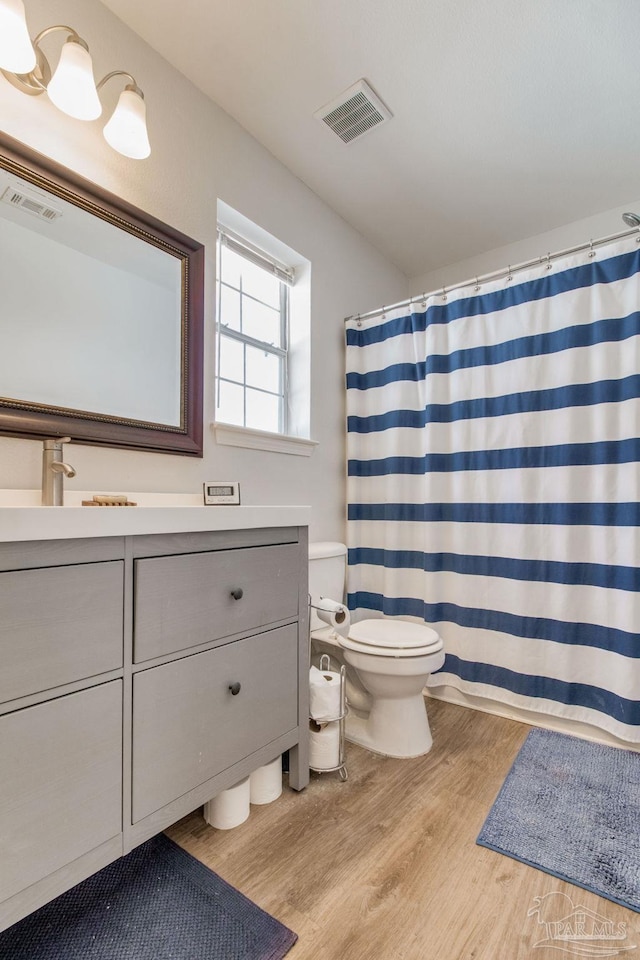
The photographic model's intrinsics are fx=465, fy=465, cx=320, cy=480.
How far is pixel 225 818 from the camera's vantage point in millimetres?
1263

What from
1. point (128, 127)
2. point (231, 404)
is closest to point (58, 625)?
point (231, 404)

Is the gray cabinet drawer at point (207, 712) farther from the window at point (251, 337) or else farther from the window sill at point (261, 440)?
the window at point (251, 337)

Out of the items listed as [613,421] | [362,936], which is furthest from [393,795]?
[613,421]

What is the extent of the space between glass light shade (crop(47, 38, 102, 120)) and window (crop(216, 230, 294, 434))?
68cm

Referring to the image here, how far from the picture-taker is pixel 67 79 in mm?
1188

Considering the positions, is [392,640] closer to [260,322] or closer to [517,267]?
[260,322]

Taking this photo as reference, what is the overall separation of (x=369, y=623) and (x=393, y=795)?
0.58m

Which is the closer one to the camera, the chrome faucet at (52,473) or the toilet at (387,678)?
the chrome faucet at (52,473)

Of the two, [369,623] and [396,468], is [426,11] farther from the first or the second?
[369,623]

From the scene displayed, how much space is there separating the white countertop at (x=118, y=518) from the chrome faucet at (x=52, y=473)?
0.15 ft

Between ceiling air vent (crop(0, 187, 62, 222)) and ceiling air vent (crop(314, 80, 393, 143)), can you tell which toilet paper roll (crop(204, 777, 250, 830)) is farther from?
ceiling air vent (crop(314, 80, 393, 143))

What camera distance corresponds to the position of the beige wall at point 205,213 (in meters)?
1.32

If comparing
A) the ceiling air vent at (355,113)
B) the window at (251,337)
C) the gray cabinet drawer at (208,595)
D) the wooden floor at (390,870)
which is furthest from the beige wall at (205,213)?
the wooden floor at (390,870)

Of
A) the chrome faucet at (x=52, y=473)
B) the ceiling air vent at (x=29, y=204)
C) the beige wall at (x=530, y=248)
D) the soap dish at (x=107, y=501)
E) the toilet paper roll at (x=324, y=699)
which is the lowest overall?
the toilet paper roll at (x=324, y=699)
